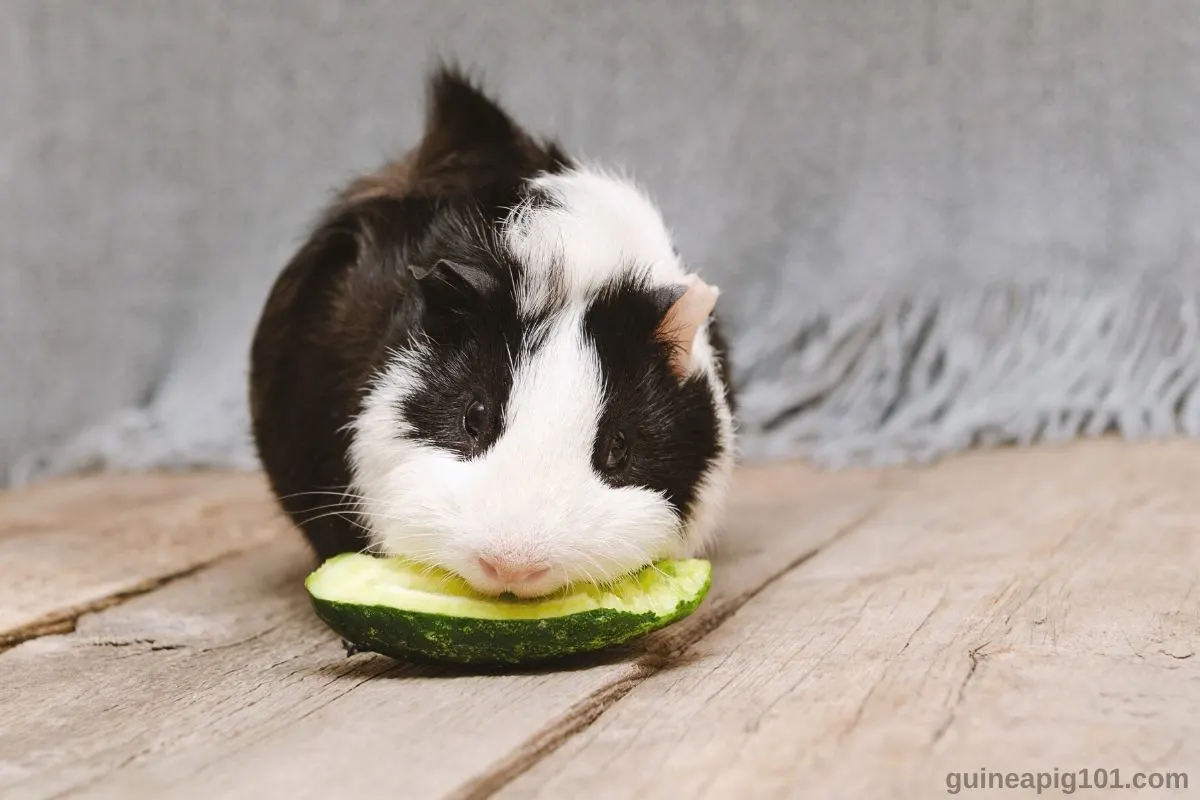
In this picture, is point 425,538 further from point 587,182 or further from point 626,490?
point 587,182

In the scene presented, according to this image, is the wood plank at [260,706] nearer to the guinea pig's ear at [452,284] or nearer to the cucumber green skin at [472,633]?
the cucumber green skin at [472,633]

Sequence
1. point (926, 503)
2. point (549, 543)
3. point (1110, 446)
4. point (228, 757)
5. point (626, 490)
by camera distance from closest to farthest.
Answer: point (228, 757) → point (549, 543) → point (626, 490) → point (926, 503) → point (1110, 446)

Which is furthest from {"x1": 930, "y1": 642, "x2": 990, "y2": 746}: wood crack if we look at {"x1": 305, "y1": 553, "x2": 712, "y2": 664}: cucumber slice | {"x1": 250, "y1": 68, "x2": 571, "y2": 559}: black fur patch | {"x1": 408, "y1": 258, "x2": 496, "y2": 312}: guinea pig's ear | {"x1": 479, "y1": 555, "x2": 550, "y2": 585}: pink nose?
{"x1": 408, "y1": 258, "x2": 496, "y2": 312}: guinea pig's ear

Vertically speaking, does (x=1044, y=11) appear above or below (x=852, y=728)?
above

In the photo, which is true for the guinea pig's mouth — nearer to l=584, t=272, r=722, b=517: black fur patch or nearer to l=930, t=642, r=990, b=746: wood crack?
l=584, t=272, r=722, b=517: black fur patch

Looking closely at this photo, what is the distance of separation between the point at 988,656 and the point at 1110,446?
1.76 metres

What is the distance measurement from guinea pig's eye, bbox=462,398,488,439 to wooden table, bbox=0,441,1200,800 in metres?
0.30

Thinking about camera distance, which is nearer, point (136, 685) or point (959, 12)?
point (136, 685)

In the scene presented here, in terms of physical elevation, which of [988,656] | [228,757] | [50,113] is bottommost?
[988,656]

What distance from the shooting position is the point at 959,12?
3689 mm

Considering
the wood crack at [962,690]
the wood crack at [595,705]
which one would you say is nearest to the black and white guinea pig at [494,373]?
the wood crack at [595,705]

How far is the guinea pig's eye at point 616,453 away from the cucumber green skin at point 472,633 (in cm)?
20

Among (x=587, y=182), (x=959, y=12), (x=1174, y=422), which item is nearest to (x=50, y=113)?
(x=587, y=182)

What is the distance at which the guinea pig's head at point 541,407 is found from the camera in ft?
4.94
